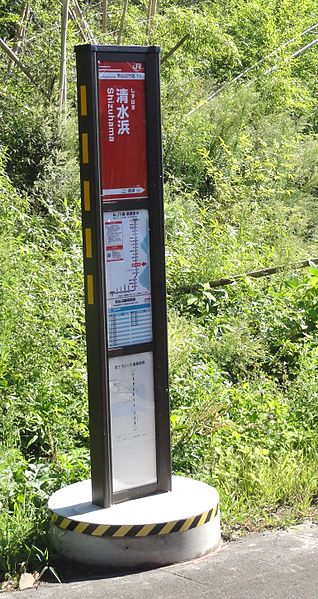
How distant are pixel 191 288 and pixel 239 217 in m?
3.14

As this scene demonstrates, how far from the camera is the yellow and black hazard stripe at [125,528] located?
5.34 m

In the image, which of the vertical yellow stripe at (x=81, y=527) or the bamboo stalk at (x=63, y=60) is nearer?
the vertical yellow stripe at (x=81, y=527)

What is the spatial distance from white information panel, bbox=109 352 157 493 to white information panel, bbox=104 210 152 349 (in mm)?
159

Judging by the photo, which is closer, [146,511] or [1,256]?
[146,511]

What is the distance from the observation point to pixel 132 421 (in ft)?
19.0

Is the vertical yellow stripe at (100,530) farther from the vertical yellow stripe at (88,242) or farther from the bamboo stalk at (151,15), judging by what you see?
the bamboo stalk at (151,15)

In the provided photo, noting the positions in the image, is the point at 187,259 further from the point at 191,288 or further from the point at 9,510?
the point at 9,510

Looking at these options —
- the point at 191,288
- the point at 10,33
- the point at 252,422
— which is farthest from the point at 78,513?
the point at 10,33

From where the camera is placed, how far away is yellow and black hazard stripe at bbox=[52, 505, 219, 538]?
5340 mm

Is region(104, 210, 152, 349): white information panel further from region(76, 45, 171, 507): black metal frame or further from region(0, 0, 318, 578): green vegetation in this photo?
region(0, 0, 318, 578): green vegetation

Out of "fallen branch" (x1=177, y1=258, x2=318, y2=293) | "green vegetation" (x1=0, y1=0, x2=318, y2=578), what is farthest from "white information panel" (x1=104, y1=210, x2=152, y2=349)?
"fallen branch" (x1=177, y1=258, x2=318, y2=293)

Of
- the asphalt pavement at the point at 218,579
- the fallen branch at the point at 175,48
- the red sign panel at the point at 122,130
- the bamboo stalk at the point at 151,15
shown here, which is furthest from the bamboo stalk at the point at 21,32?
the asphalt pavement at the point at 218,579

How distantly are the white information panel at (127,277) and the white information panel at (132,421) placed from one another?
0.52ft

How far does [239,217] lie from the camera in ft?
42.5
